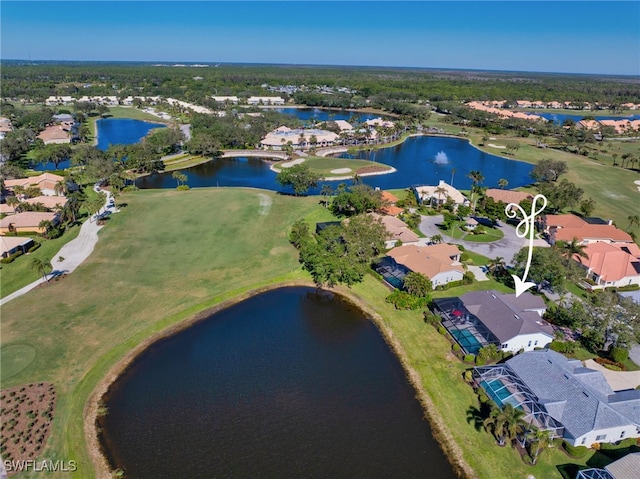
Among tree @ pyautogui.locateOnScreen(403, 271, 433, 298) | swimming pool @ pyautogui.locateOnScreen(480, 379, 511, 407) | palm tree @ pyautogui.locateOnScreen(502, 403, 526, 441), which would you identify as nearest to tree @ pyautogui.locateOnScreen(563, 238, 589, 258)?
tree @ pyautogui.locateOnScreen(403, 271, 433, 298)

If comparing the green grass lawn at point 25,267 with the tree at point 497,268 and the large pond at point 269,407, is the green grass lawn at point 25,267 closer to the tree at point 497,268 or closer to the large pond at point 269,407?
the large pond at point 269,407

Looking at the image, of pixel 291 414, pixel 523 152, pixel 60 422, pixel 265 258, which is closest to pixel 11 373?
pixel 60 422

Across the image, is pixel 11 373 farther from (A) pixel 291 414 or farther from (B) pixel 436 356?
(B) pixel 436 356

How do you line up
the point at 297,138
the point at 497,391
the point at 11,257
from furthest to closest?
the point at 297,138 < the point at 11,257 < the point at 497,391

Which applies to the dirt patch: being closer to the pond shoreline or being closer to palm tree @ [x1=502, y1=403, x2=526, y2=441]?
the pond shoreline

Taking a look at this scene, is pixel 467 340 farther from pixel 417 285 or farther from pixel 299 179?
pixel 299 179

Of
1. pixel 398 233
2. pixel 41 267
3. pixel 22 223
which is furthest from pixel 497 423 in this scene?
pixel 22 223
